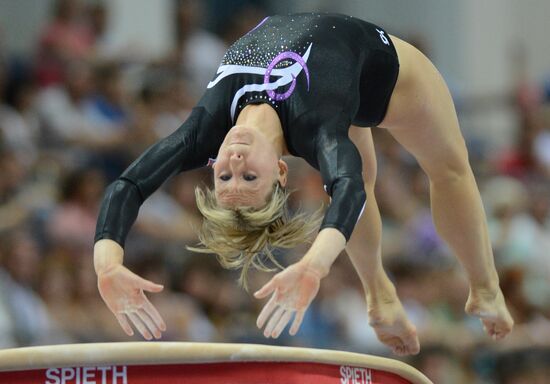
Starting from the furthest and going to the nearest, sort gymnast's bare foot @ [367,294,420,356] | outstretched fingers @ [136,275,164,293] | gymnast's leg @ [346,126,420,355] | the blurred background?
1. the blurred background
2. gymnast's bare foot @ [367,294,420,356]
3. gymnast's leg @ [346,126,420,355]
4. outstretched fingers @ [136,275,164,293]

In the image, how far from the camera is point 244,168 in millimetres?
3295

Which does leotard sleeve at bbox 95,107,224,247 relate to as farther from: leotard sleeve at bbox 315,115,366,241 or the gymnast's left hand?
the gymnast's left hand

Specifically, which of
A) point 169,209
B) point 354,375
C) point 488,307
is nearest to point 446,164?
point 488,307

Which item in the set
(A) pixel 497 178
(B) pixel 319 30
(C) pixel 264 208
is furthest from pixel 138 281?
(A) pixel 497 178

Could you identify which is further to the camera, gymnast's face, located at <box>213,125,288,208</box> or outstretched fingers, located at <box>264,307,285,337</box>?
gymnast's face, located at <box>213,125,288,208</box>

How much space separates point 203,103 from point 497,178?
478cm

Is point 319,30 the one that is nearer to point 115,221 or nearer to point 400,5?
point 115,221

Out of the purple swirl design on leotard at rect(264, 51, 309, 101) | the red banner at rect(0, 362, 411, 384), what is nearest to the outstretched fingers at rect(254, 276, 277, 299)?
the red banner at rect(0, 362, 411, 384)

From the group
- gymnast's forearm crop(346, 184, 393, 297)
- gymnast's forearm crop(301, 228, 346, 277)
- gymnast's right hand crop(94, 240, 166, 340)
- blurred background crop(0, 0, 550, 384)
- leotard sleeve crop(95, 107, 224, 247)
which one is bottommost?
blurred background crop(0, 0, 550, 384)

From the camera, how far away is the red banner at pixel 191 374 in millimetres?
2898

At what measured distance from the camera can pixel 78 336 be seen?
5.07m

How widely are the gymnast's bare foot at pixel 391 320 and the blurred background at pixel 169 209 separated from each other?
1.35 m

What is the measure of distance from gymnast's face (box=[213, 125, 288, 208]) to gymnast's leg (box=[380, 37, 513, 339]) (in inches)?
27.1

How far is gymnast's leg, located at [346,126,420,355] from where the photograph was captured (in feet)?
13.5
